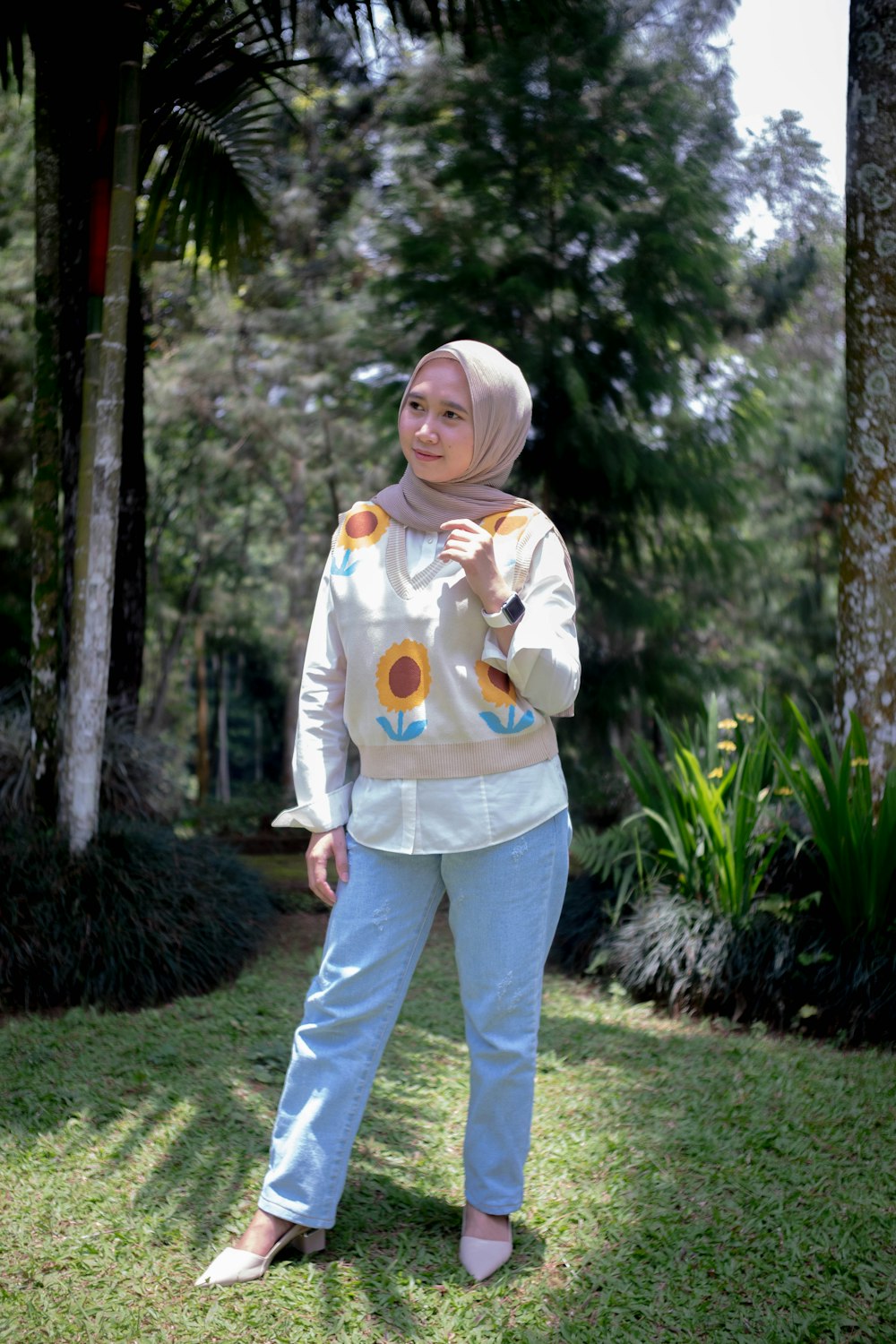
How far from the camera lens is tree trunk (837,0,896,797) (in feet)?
13.2

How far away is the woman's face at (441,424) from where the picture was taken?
1.91 m

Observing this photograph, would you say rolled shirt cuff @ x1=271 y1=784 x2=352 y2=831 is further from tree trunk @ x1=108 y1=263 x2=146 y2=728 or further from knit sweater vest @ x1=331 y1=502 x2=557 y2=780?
tree trunk @ x1=108 y1=263 x2=146 y2=728

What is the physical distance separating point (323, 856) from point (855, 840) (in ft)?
6.76

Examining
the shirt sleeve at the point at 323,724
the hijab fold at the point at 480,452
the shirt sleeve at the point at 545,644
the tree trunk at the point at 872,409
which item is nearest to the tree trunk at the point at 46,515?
the shirt sleeve at the point at 323,724

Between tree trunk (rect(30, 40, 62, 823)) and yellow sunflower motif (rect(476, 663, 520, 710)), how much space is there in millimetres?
2706

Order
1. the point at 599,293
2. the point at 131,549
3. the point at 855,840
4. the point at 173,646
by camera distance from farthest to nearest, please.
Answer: the point at 173,646, the point at 599,293, the point at 131,549, the point at 855,840

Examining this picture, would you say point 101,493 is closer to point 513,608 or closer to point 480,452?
point 480,452

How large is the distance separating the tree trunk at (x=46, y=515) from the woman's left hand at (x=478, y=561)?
277cm

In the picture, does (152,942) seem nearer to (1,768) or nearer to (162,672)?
(1,768)

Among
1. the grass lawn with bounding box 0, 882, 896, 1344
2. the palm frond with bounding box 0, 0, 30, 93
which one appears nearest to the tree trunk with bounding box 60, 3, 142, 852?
the palm frond with bounding box 0, 0, 30, 93

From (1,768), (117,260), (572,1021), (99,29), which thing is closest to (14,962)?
(1,768)

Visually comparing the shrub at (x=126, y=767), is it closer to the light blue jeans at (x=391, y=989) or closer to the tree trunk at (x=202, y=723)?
the light blue jeans at (x=391, y=989)

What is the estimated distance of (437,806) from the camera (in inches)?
74.3

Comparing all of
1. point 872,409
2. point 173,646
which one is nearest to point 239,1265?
point 872,409
